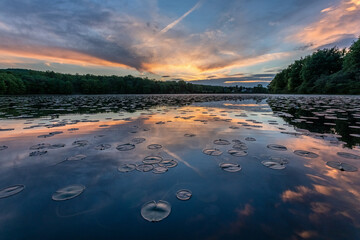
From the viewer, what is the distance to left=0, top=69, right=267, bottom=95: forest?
48.5m

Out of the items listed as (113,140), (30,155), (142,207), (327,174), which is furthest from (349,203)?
(30,155)

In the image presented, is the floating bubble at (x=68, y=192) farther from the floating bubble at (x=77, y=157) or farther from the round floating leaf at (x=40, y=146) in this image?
the round floating leaf at (x=40, y=146)

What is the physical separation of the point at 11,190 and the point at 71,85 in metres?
73.2

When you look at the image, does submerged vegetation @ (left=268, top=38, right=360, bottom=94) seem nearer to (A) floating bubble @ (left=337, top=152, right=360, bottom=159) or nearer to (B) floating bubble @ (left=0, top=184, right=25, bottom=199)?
(A) floating bubble @ (left=337, top=152, right=360, bottom=159)

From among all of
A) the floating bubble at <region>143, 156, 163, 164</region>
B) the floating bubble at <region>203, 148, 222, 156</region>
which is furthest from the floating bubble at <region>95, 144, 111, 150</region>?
the floating bubble at <region>203, 148, 222, 156</region>

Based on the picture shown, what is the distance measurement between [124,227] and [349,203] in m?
2.08

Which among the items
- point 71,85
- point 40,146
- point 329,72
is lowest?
point 40,146

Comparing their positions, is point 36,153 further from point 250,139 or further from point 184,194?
point 250,139

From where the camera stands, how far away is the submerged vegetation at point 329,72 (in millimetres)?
28047

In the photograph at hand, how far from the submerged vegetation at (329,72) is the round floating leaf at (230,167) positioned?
39472mm

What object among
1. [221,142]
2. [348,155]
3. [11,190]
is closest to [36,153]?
[11,190]

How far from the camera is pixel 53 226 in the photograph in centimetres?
124

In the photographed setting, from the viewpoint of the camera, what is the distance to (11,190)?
1.69m

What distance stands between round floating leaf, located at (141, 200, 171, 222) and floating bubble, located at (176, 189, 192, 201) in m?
0.16
